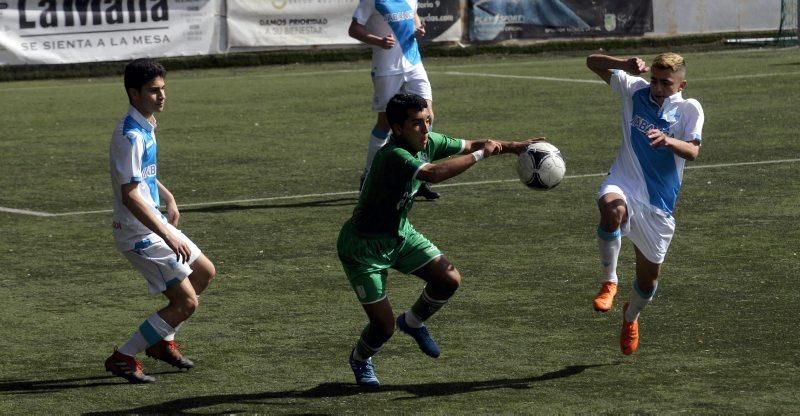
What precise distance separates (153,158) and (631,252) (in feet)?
15.6

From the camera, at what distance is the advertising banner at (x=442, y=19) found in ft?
99.0

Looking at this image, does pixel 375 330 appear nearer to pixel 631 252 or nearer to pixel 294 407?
pixel 294 407

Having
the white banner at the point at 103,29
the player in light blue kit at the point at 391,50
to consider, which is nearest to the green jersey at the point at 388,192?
the player in light blue kit at the point at 391,50

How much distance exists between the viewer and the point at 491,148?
7.99 meters

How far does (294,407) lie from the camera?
7.75 metres

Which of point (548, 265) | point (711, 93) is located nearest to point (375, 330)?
point (548, 265)

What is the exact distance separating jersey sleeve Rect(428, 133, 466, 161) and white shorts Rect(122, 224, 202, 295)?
4.63 ft

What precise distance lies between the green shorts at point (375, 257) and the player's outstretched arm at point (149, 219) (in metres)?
0.83

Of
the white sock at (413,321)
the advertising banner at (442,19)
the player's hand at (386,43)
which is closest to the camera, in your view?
the white sock at (413,321)

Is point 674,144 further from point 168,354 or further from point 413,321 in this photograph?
point 168,354

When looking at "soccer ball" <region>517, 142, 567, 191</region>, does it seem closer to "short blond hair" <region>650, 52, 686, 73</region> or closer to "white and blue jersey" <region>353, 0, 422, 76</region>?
"short blond hair" <region>650, 52, 686, 73</region>

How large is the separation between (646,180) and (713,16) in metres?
24.7

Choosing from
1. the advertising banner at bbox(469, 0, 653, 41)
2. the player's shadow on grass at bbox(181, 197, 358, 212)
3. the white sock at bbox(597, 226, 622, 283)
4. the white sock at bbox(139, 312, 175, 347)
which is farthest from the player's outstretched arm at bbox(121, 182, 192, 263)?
the advertising banner at bbox(469, 0, 653, 41)

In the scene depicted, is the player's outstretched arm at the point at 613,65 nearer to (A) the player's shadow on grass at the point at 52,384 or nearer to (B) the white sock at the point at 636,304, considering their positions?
(B) the white sock at the point at 636,304
